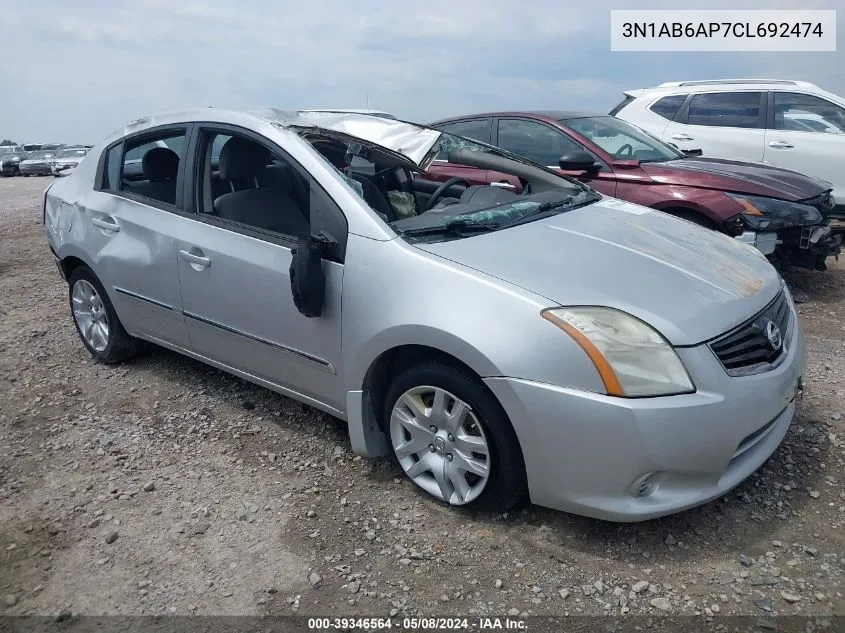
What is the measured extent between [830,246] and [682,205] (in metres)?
1.19

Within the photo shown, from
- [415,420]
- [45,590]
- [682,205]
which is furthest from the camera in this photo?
[682,205]

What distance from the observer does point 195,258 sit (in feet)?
11.4

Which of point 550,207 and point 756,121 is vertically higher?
point 756,121

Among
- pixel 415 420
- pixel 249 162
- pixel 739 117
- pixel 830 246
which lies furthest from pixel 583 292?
pixel 739 117

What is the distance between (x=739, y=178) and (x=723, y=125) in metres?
2.75

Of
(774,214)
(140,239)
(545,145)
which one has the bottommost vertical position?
(774,214)

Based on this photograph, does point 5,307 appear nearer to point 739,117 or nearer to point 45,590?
point 45,590

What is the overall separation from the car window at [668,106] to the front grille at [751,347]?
5842 millimetres

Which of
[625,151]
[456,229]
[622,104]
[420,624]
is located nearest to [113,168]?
[456,229]

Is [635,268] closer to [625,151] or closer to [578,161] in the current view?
[578,161]

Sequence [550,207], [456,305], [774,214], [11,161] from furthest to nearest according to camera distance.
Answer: [11,161], [774,214], [550,207], [456,305]

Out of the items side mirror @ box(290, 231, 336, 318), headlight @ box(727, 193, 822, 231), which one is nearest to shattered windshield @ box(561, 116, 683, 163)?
headlight @ box(727, 193, 822, 231)

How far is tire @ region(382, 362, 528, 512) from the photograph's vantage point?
2.60 meters

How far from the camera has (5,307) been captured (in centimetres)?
593
